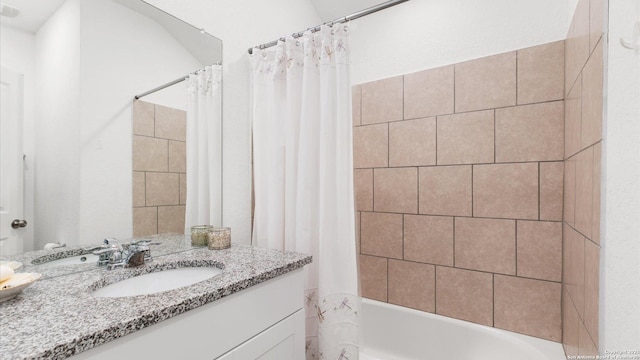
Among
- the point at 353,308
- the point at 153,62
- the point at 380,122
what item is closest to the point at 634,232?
the point at 353,308

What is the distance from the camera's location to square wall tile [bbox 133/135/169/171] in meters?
1.24

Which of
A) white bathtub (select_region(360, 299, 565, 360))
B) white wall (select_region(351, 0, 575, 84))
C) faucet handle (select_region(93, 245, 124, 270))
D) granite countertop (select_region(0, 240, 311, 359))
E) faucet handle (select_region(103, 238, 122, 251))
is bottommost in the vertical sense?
white bathtub (select_region(360, 299, 565, 360))

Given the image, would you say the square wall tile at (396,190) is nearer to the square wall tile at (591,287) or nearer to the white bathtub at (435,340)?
the white bathtub at (435,340)

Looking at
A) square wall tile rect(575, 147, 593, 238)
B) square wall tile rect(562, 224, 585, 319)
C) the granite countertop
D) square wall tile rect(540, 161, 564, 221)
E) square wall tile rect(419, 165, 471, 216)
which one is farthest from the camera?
square wall tile rect(419, 165, 471, 216)

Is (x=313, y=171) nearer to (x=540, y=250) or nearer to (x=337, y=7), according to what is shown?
(x=540, y=250)

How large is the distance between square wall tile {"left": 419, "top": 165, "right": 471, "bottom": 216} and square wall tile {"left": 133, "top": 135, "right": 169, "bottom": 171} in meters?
1.54

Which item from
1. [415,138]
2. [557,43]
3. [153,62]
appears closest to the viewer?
[153,62]

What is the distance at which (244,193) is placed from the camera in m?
1.82

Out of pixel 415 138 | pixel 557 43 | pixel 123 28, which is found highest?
pixel 557 43

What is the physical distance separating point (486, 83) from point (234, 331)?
6.15 ft

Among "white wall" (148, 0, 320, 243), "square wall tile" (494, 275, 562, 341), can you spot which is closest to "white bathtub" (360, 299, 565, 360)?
"square wall tile" (494, 275, 562, 341)

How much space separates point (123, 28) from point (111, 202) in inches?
28.3

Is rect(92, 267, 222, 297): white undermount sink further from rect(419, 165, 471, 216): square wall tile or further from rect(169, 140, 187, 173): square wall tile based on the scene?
rect(419, 165, 471, 216): square wall tile

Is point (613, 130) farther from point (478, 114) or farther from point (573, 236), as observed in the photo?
point (478, 114)
